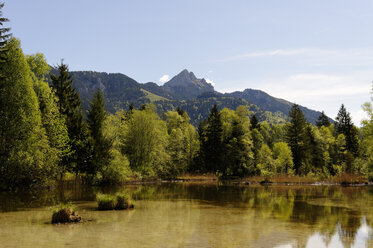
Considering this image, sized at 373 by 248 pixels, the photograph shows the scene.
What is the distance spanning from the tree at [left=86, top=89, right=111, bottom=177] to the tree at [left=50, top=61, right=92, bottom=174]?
3.39 ft

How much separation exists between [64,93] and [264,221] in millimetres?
41211

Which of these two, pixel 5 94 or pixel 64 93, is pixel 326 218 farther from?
pixel 64 93

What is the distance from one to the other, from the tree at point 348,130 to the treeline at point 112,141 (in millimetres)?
277

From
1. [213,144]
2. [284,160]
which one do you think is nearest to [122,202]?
[284,160]

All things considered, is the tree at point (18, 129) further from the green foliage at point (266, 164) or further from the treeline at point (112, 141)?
the green foliage at point (266, 164)

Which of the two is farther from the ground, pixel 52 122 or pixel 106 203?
pixel 52 122

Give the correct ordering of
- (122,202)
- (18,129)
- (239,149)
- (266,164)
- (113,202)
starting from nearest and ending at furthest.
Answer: (113,202), (122,202), (18,129), (266,164), (239,149)

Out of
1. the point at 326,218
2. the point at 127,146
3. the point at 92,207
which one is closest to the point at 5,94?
the point at 92,207

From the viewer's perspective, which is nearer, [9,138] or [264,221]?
[264,221]

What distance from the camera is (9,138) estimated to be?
38.9 m

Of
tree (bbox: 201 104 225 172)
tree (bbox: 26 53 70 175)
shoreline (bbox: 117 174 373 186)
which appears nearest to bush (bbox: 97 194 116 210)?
tree (bbox: 26 53 70 175)

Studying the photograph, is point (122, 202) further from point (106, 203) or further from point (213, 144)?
point (213, 144)

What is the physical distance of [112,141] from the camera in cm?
5688

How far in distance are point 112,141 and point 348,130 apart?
74.4 metres
